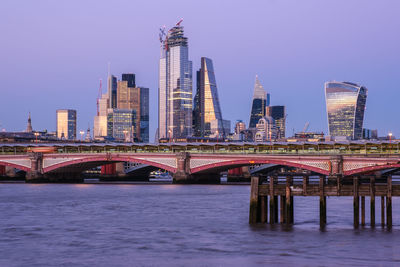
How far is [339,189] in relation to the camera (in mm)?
43469

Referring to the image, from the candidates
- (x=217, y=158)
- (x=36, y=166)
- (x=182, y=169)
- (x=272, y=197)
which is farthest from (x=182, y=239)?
(x=36, y=166)

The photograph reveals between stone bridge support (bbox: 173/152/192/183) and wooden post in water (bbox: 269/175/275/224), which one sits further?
stone bridge support (bbox: 173/152/192/183)

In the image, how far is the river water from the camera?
119 feet

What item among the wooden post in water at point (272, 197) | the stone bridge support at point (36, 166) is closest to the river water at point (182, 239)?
the wooden post in water at point (272, 197)

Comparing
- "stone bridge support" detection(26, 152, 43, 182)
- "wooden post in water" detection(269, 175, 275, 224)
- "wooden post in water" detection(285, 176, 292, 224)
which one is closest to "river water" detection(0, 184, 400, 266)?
"wooden post in water" detection(269, 175, 275, 224)

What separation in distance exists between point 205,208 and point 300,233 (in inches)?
912

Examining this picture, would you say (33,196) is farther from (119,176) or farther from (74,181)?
(119,176)

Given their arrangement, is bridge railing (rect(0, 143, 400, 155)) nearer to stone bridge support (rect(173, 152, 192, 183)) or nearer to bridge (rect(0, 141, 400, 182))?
bridge (rect(0, 141, 400, 182))

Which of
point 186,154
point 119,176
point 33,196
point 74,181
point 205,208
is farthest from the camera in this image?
point 119,176

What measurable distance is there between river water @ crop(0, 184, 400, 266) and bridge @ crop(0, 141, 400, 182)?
29.9 metres

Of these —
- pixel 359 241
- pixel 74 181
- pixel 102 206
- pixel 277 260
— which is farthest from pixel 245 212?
pixel 74 181

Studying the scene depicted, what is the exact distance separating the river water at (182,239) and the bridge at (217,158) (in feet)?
98.2

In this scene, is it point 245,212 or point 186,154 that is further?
point 186,154

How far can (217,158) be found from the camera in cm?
10688
